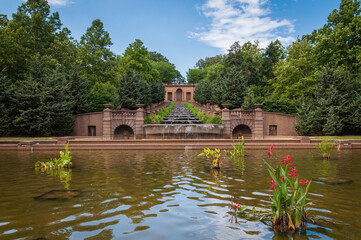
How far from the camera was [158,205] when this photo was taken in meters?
5.55

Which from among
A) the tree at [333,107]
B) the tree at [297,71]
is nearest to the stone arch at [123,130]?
the tree at [333,107]

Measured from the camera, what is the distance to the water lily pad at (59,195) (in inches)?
237

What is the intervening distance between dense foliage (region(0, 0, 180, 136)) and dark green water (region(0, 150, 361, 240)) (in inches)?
646

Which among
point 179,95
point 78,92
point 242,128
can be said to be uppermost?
point 179,95

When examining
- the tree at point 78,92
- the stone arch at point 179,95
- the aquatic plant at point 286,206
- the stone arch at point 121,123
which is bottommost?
the aquatic plant at point 286,206

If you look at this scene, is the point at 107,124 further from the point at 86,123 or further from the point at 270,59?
the point at 270,59

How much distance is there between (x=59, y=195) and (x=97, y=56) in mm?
34533

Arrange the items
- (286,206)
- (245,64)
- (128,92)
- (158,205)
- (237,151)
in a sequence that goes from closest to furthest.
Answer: (286,206) < (158,205) < (237,151) < (128,92) < (245,64)

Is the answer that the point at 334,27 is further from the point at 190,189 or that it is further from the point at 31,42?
the point at 31,42

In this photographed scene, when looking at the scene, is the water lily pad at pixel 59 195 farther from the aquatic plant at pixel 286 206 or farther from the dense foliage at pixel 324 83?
the dense foliage at pixel 324 83

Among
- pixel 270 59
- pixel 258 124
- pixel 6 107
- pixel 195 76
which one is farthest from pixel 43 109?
pixel 195 76

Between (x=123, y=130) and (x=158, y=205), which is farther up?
(x=123, y=130)

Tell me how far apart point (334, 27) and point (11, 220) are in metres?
33.5

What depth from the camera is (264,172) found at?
893cm
